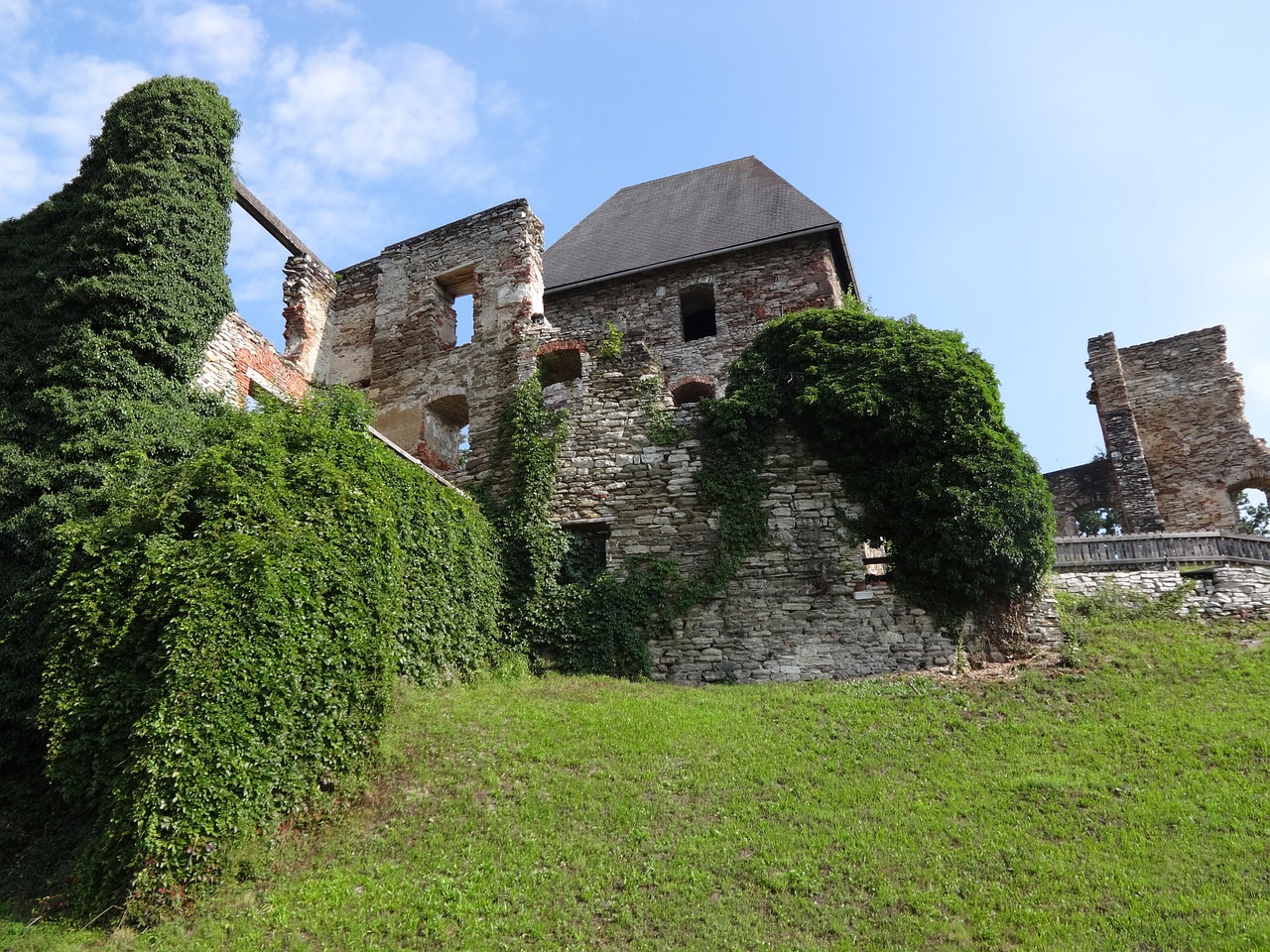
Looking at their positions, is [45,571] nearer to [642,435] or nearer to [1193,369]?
[642,435]

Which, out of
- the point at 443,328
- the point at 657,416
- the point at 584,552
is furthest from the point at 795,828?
the point at 443,328

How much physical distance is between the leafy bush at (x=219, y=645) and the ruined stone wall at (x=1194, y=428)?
18881 millimetres

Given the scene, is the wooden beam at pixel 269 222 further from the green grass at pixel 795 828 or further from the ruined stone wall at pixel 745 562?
the green grass at pixel 795 828

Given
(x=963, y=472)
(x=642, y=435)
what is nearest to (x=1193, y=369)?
(x=963, y=472)

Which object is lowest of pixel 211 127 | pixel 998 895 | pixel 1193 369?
pixel 998 895

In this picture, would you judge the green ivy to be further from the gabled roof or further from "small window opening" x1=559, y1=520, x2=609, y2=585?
the gabled roof

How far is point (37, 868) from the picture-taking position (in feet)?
24.5

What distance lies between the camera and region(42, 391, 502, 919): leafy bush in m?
6.68

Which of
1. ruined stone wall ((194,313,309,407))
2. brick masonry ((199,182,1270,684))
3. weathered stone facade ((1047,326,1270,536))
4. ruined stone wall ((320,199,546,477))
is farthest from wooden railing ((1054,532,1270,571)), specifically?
ruined stone wall ((194,313,309,407))

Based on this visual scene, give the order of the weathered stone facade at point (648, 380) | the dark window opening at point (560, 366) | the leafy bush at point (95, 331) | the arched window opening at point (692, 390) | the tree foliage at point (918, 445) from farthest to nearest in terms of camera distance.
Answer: the arched window opening at point (692, 390) → the dark window opening at point (560, 366) → the weathered stone facade at point (648, 380) → the tree foliage at point (918, 445) → the leafy bush at point (95, 331)

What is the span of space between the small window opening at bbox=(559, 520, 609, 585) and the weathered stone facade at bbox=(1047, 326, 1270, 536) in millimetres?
→ 13264

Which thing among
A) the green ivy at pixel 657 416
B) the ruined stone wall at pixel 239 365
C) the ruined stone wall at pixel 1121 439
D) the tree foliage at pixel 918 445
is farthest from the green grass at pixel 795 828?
the ruined stone wall at pixel 1121 439

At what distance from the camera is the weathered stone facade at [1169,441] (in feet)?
66.3

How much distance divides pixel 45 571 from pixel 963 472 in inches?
431
